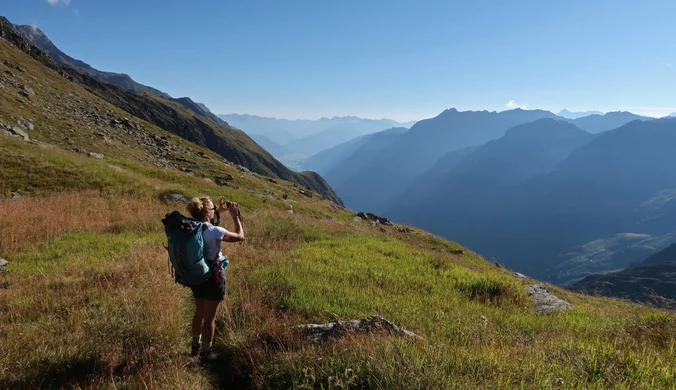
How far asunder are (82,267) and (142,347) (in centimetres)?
402

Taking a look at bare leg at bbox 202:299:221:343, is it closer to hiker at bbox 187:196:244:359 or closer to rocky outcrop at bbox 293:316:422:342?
hiker at bbox 187:196:244:359

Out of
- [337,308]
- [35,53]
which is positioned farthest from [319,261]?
[35,53]

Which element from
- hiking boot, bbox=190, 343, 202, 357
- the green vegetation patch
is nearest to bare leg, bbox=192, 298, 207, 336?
hiking boot, bbox=190, 343, 202, 357

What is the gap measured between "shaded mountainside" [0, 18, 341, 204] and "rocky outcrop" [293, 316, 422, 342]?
283ft

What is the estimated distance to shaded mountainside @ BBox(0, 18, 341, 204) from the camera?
78.5m

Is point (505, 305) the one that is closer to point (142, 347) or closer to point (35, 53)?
point (142, 347)

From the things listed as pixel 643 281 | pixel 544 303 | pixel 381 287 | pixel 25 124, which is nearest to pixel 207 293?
pixel 381 287

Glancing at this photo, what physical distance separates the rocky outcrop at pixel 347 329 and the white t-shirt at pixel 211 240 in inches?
68.1

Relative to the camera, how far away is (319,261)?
373 inches

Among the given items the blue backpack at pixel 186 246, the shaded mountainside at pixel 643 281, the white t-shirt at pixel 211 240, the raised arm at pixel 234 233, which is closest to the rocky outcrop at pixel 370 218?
the raised arm at pixel 234 233

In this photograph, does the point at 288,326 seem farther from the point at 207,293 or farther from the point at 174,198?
the point at 174,198

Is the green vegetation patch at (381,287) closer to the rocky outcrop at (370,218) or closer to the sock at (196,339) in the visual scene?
the sock at (196,339)

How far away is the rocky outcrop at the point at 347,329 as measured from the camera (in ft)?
16.0

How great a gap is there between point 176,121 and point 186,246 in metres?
135
